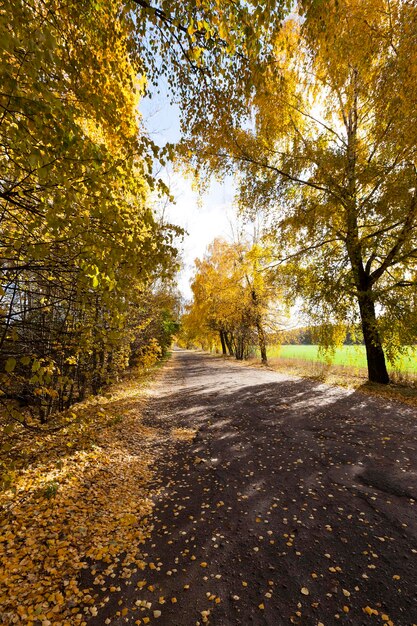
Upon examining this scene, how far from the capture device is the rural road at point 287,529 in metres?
2.44

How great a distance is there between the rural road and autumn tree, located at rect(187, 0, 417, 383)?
488 cm

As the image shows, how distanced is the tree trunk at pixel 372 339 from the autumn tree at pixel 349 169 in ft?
0.12

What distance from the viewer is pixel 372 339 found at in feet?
34.2

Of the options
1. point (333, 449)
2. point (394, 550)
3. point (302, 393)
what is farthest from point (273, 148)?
point (394, 550)

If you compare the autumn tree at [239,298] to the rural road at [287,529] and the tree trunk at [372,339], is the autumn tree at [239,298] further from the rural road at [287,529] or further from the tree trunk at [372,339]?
the rural road at [287,529]

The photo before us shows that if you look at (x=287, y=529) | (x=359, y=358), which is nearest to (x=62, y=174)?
(x=287, y=529)

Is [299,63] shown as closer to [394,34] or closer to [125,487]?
[394,34]

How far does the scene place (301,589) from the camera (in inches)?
101

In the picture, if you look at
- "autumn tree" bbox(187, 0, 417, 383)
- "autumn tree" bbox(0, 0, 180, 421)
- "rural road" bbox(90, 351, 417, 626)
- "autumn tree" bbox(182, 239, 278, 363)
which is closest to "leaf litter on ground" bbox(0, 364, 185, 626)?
"rural road" bbox(90, 351, 417, 626)

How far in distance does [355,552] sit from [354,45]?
9.78 meters

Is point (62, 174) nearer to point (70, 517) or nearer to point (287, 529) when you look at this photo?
point (70, 517)

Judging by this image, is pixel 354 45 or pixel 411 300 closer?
pixel 354 45

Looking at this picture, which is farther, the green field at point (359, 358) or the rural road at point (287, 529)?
the green field at point (359, 358)

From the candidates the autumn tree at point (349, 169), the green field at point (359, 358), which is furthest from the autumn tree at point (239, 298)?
the autumn tree at point (349, 169)
